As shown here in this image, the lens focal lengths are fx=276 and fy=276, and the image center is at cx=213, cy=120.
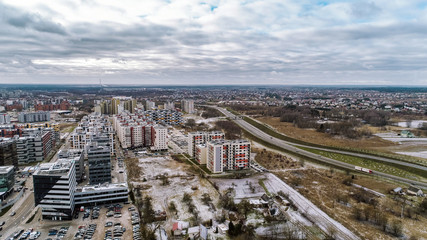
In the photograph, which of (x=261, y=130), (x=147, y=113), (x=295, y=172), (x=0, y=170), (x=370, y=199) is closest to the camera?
(x=370, y=199)

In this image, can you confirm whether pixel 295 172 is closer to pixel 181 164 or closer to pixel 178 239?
pixel 181 164

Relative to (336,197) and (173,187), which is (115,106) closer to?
(173,187)

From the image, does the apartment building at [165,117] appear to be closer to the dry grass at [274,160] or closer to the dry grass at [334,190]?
the dry grass at [274,160]

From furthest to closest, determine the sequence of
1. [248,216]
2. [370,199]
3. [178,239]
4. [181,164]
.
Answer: [181,164] → [370,199] → [248,216] → [178,239]

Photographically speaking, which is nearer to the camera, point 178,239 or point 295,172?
point 178,239

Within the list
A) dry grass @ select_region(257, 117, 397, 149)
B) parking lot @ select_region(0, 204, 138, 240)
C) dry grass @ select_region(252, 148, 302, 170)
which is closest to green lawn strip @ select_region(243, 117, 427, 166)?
dry grass @ select_region(257, 117, 397, 149)

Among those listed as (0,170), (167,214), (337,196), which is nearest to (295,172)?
(337,196)

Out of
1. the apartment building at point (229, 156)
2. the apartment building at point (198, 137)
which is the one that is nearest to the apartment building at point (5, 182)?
the apartment building at point (229, 156)
